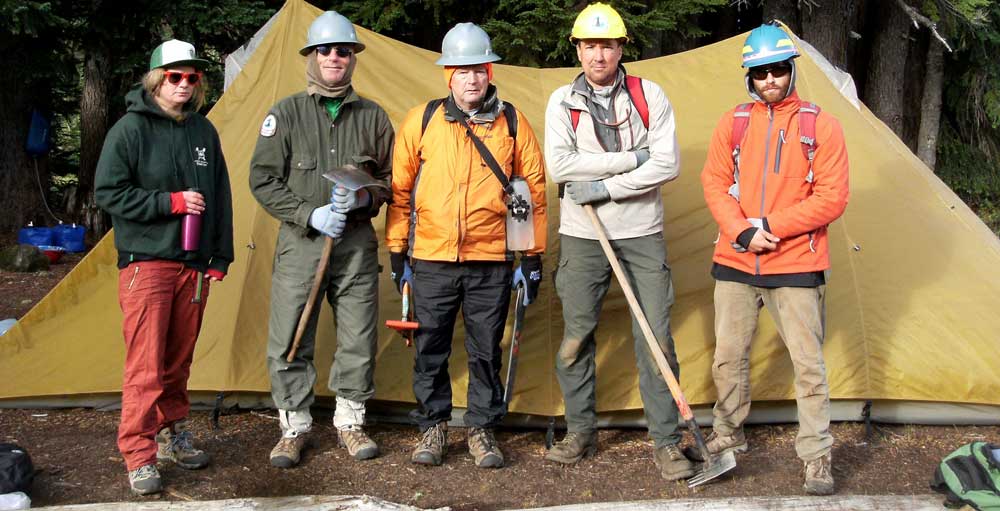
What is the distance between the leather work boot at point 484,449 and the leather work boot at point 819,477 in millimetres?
1417

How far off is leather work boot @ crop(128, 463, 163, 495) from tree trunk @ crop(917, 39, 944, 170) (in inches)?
320

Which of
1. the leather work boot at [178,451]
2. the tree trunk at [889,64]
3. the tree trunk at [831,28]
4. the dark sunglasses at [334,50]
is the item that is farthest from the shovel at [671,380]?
the tree trunk at [889,64]

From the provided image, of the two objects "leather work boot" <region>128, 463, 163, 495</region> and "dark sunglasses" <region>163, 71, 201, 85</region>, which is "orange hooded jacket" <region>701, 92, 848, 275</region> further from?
"leather work boot" <region>128, 463, 163, 495</region>

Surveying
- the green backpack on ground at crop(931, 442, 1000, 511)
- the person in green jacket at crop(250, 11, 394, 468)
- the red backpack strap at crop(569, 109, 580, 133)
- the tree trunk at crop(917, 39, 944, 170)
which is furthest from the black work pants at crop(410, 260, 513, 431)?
the tree trunk at crop(917, 39, 944, 170)

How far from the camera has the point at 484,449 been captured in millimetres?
4637

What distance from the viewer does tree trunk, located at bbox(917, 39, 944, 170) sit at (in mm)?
9562

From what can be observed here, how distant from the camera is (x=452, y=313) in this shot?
459 centimetres

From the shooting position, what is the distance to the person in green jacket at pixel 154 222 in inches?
161

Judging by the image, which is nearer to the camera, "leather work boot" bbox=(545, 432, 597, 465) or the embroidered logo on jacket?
the embroidered logo on jacket

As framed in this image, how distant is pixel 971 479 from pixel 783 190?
1.42 metres

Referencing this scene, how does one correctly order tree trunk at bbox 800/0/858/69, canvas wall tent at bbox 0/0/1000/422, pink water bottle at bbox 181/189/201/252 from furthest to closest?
tree trunk at bbox 800/0/858/69, canvas wall tent at bbox 0/0/1000/422, pink water bottle at bbox 181/189/201/252

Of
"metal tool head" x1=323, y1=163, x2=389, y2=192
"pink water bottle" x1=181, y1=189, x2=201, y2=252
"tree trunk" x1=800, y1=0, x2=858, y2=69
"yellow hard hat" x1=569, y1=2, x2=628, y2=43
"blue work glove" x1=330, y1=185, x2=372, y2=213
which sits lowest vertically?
"pink water bottle" x1=181, y1=189, x2=201, y2=252

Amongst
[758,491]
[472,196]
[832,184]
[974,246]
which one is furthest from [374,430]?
[974,246]

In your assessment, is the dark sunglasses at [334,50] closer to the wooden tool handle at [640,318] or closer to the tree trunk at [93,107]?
the wooden tool handle at [640,318]
